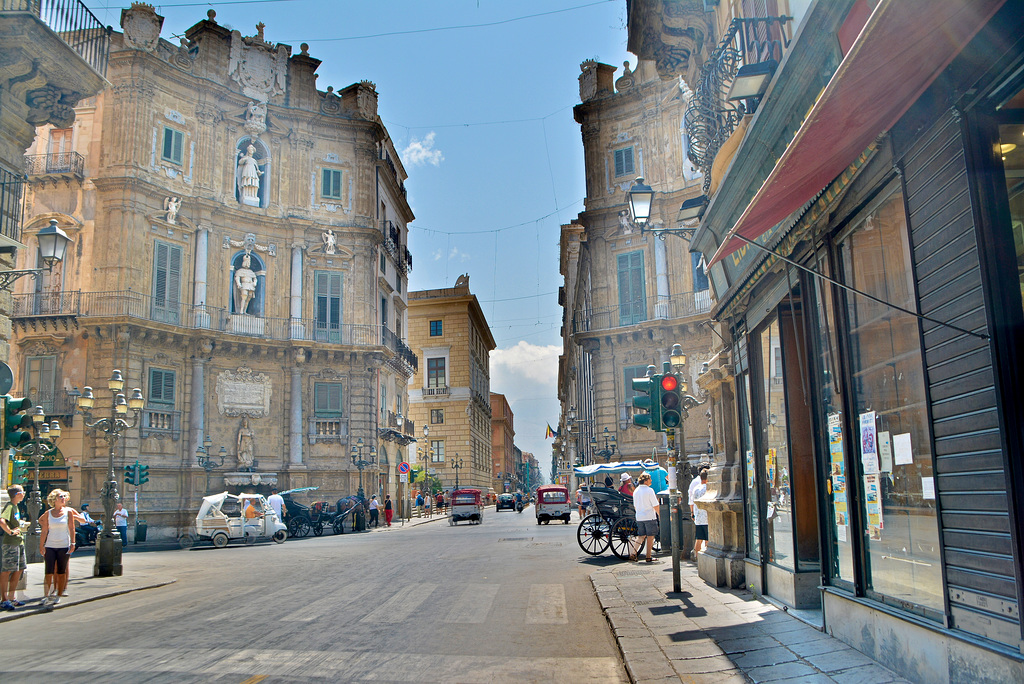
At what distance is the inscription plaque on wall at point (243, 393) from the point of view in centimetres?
3409

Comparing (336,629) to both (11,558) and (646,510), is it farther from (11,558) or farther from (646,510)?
(646,510)

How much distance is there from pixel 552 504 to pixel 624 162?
16.1 meters

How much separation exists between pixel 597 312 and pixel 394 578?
22770 mm

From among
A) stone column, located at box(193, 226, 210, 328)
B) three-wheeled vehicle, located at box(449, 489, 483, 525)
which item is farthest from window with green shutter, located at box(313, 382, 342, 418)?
three-wheeled vehicle, located at box(449, 489, 483, 525)

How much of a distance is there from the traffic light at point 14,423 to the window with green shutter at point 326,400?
81.0 ft

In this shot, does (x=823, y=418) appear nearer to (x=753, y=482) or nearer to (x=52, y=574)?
(x=753, y=482)

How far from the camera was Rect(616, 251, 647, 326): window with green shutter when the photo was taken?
112 ft

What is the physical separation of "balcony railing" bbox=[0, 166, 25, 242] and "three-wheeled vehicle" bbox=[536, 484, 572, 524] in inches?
1065

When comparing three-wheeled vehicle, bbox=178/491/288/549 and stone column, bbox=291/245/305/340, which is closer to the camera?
three-wheeled vehicle, bbox=178/491/288/549

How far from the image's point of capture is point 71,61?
41.8 ft

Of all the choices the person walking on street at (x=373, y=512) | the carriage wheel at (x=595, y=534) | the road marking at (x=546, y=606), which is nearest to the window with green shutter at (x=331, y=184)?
the person walking on street at (x=373, y=512)

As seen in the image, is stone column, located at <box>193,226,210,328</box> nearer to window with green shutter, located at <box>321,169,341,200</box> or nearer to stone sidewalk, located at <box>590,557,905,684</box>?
window with green shutter, located at <box>321,169,341,200</box>

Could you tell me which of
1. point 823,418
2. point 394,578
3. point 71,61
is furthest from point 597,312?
point 823,418

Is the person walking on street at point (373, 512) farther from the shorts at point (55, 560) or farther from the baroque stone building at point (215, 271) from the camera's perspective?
the shorts at point (55, 560)
